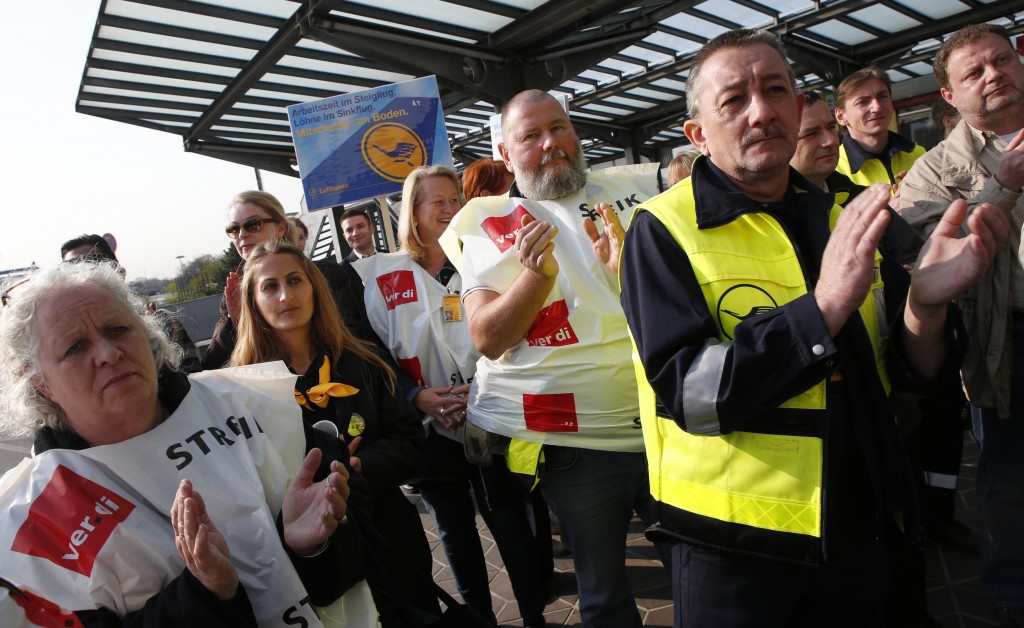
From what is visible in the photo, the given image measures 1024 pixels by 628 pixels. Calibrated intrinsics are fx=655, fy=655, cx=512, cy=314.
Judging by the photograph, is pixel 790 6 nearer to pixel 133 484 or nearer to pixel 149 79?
pixel 149 79

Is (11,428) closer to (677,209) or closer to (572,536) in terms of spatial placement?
(572,536)

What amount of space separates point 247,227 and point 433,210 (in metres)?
0.97

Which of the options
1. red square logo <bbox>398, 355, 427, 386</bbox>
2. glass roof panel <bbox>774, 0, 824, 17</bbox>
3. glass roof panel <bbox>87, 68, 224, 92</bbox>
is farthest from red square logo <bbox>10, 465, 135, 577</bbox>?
glass roof panel <bbox>774, 0, 824, 17</bbox>

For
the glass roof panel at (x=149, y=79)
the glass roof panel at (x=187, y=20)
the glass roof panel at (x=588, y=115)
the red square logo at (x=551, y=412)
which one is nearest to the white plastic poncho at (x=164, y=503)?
the red square logo at (x=551, y=412)

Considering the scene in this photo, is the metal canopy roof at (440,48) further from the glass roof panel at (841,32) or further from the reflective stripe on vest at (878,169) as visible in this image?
the reflective stripe on vest at (878,169)

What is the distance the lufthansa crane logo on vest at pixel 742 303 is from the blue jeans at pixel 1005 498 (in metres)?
1.45

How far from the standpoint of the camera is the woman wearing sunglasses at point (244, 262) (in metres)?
3.02

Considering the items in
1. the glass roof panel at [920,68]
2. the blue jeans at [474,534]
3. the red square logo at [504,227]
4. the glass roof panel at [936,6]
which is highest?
the glass roof panel at [936,6]

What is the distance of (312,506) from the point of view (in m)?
1.75

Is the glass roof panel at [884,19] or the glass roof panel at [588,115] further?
the glass roof panel at [588,115]

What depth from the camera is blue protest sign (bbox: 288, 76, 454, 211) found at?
5406 millimetres

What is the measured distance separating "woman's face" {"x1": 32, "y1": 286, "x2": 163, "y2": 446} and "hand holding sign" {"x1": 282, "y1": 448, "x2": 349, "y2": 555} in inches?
16.7

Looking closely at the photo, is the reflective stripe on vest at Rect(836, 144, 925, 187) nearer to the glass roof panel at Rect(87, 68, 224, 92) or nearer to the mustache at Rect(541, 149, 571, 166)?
the mustache at Rect(541, 149, 571, 166)

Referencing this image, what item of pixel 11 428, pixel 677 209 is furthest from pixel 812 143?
pixel 11 428
